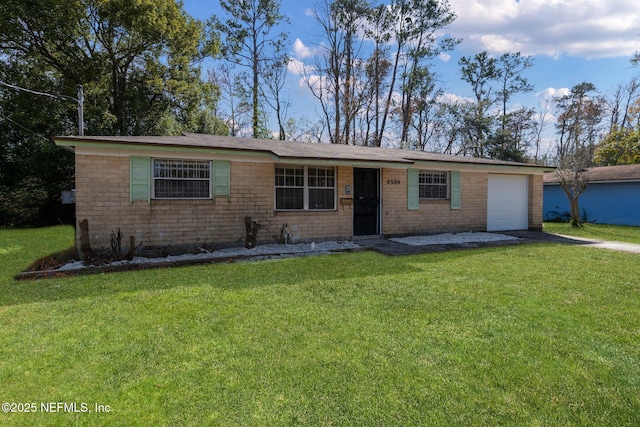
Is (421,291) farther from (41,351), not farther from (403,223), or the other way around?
(403,223)

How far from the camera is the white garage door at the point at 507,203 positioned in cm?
1251

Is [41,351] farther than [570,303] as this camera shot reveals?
No

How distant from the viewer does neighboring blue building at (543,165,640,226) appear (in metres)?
16.3

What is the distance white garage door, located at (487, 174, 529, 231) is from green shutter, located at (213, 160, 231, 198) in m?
9.32

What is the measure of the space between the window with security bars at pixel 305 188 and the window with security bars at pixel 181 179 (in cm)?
190

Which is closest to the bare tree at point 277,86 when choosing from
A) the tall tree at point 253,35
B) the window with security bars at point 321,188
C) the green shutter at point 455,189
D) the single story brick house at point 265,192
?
the tall tree at point 253,35

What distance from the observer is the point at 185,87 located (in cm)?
1941

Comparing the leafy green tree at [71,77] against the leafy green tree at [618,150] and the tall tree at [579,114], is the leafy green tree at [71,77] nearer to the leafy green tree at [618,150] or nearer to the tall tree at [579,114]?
the tall tree at [579,114]

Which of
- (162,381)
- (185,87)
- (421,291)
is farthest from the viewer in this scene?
(185,87)

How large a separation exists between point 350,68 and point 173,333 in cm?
2491

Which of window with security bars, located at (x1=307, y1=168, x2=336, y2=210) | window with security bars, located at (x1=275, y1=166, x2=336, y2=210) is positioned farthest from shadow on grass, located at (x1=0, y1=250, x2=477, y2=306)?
window with security bars, located at (x1=307, y1=168, x2=336, y2=210)

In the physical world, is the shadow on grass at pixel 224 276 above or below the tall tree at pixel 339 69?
below

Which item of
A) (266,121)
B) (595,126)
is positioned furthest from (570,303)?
(595,126)

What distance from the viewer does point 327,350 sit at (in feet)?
10.6
